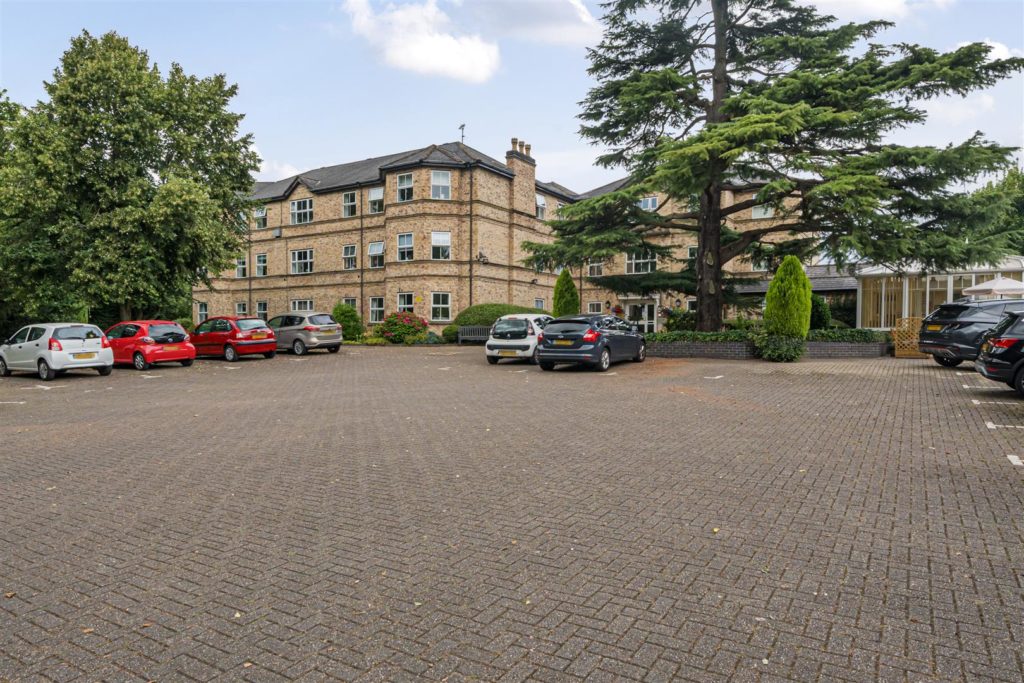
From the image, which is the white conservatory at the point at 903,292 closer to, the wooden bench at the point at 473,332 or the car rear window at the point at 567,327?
the car rear window at the point at 567,327

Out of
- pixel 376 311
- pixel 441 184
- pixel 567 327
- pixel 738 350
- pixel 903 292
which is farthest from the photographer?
pixel 376 311

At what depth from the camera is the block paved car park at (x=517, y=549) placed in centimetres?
302

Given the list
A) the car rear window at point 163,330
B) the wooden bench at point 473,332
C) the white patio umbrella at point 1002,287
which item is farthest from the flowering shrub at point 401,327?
the white patio umbrella at point 1002,287

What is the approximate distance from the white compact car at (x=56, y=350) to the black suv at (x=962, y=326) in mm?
22115

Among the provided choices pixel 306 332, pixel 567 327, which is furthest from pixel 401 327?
pixel 567 327

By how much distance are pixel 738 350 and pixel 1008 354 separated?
387 inches

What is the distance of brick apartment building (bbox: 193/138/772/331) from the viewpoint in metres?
36.1

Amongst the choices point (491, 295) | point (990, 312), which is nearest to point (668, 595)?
point (990, 312)

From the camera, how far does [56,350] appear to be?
55.6 ft

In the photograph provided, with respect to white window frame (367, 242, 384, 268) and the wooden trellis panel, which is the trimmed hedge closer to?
the wooden trellis panel

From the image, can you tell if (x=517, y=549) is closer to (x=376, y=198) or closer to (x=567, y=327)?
(x=567, y=327)

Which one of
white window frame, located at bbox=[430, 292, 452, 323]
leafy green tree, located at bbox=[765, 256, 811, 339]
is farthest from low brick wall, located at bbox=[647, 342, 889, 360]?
white window frame, located at bbox=[430, 292, 452, 323]

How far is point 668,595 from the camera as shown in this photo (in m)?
3.60

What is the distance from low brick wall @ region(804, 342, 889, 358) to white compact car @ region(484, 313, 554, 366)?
30.3ft
